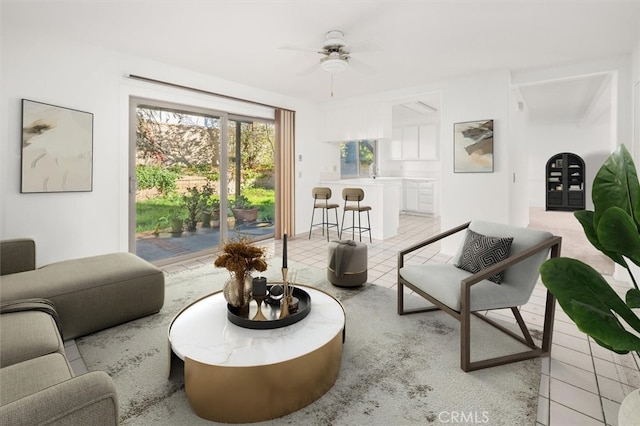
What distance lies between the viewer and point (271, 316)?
6.67 ft

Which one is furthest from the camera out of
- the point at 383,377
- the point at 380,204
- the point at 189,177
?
the point at 380,204

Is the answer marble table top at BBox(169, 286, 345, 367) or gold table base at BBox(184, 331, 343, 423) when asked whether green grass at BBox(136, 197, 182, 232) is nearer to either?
marble table top at BBox(169, 286, 345, 367)

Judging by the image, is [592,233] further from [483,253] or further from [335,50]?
[335,50]

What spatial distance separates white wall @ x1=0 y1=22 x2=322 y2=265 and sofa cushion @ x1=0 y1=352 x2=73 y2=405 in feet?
7.90

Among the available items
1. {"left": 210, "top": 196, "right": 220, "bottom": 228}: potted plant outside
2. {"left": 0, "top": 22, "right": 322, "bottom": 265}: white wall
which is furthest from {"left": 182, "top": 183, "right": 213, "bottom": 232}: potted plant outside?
{"left": 0, "top": 22, "right": 322, "bottom": 265}: white wall

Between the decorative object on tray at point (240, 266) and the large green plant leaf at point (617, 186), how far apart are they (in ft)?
5.42

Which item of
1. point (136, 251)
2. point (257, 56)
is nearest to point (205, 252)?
point (136, 251)

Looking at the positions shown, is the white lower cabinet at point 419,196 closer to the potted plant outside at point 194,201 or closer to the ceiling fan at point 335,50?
the potted plant outside at point 194,201

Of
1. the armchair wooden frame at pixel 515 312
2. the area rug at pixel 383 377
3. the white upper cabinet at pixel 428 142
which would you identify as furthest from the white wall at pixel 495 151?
the white upper cabinet at pixel 428 142

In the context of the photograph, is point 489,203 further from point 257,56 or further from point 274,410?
point 274,410

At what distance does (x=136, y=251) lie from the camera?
4105 millimetres

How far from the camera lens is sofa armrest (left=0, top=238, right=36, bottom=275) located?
241cm

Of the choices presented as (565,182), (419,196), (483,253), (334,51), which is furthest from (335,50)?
(565,182)

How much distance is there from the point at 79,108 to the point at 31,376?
310 cm
